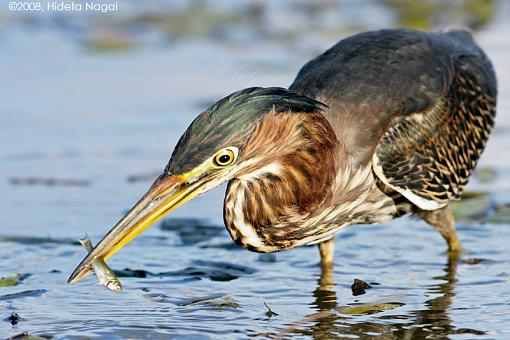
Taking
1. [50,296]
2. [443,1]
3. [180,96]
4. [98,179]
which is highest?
[443,1]

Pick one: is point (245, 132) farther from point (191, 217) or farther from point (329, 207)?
point (191, 217)

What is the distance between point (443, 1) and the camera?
19062mm

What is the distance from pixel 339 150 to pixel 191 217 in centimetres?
263

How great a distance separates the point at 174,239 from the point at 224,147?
283 cm

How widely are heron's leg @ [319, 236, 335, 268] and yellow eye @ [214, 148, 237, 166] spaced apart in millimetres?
2160

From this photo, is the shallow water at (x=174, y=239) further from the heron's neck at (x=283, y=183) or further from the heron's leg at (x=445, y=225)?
the heron's neck at (x=283, y=183)

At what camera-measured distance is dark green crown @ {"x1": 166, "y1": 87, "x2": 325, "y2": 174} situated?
21.5ft

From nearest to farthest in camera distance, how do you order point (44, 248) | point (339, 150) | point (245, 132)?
point (245, 132) → point (339, 150) → point (44, 248)

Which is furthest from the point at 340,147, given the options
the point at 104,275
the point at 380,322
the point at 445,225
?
the point at 104,275

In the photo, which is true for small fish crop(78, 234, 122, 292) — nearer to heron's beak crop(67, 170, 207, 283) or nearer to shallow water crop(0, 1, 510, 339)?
heron's beak crop(67, 170, 207, 283)

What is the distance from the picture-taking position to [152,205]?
655 centimetres

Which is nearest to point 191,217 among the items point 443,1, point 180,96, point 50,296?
point 50,296

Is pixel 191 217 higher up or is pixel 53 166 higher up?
pixel 53 166

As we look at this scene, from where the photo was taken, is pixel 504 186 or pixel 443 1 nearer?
Answer: pixel 504 186
